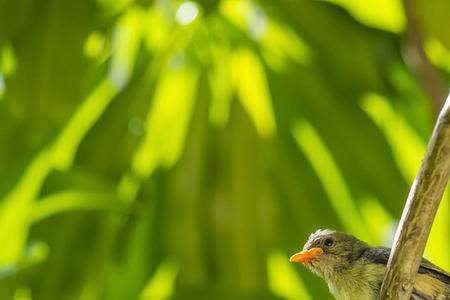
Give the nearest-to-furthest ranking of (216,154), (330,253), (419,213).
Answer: (419,213)
(330,253)
(216,154)

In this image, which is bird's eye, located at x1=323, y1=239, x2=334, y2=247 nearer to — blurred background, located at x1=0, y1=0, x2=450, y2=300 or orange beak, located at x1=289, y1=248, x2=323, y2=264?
orange beak, located at x1=289, y1=248, x2=323, y2=264

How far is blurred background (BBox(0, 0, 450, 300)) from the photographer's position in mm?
4316

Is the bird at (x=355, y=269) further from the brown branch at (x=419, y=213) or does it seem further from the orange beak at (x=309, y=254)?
the brown branch at (x=419, y=213)

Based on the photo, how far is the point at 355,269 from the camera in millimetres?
3322

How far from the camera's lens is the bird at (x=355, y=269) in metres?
3.00

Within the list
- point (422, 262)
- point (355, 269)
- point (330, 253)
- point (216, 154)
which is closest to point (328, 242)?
point (330, 253)

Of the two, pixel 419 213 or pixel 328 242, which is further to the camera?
pixel 328 242

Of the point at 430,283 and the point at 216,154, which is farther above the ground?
the point at 216,154

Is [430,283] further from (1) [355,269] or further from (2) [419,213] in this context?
(2) [419,213]

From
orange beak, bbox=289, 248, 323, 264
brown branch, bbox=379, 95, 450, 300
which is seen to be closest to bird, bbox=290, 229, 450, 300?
orange beak, bbox=289, 248, 323, 264

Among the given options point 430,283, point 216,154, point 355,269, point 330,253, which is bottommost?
point 430,283

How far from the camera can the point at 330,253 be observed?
3.45m

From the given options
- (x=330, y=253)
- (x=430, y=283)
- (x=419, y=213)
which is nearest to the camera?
(x=419, y=213)

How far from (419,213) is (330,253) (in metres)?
1.18
